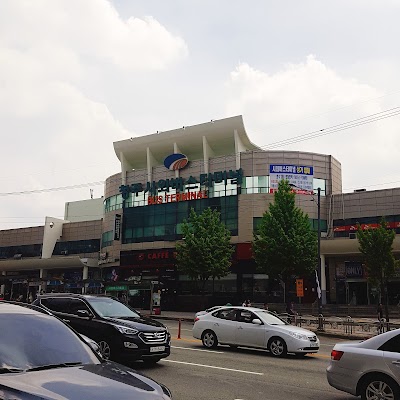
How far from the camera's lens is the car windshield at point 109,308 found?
440 inches

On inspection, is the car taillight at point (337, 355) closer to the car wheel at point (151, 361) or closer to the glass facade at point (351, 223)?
the car wheel at point (151, 361)

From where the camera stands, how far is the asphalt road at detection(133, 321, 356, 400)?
8.32m

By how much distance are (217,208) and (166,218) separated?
5.97 m

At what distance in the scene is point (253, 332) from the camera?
14.0 metres

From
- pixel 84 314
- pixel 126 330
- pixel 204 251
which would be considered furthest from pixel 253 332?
pixel 204 251

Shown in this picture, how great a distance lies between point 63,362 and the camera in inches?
180

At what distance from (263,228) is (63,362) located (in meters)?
29.6

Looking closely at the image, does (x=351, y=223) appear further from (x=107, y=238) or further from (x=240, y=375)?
(x=240, y=375)

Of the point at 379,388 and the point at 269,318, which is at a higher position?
the point at 269,318

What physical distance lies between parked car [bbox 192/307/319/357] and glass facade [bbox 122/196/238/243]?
29.5m

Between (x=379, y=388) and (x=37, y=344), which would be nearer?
(x=37, y=344)

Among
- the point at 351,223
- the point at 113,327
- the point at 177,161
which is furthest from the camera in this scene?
the point at 177,161

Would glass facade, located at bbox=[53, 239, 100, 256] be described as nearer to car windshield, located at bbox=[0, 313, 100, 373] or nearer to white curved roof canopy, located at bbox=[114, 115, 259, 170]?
white curved roof canopy, located at bbox=[114, 115, 259, 170]

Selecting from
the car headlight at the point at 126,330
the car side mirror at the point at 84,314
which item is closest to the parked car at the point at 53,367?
the car headlight at the point at 126,330
